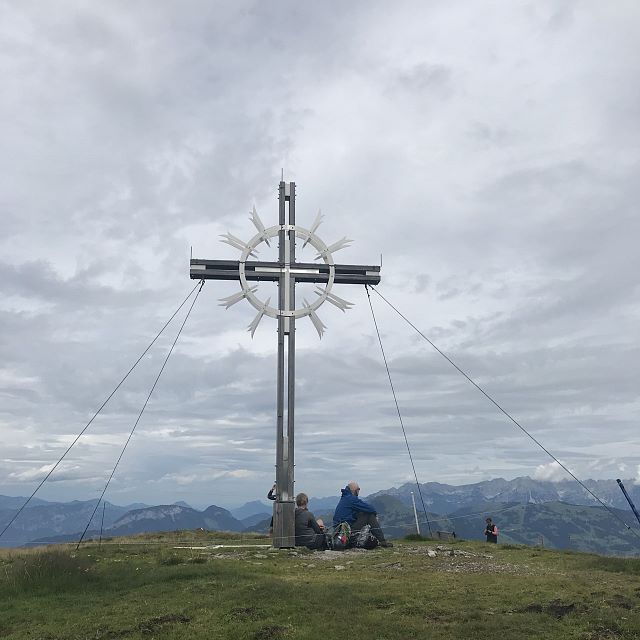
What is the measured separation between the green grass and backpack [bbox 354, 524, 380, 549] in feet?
7.42

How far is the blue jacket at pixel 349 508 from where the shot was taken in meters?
21.6

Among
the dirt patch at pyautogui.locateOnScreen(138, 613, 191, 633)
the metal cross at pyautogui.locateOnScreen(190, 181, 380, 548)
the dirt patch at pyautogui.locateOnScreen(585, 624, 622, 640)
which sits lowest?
the dirt patch at pyautogui.locateOnScreen(585, 624, 622, 640)

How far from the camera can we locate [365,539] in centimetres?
2078

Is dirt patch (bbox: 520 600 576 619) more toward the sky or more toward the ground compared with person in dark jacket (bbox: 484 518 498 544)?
more toward the ground

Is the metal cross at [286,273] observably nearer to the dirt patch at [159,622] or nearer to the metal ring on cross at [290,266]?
the metal ring on cross at [290,266]

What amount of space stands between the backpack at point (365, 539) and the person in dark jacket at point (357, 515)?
409 millimetres

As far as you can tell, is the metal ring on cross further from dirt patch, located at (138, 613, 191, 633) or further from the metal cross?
dirt patch, located at (138, 613, 191, 633)

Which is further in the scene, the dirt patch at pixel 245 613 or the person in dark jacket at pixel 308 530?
the person in dark jacket at pixel 308 530

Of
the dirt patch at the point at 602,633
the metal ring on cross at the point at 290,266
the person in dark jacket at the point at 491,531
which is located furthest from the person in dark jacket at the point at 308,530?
the dirt patch at the point at 602,633

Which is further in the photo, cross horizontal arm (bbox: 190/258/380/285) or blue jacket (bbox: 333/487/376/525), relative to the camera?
cross horizontal arm (bbox: 190/258/380/285)

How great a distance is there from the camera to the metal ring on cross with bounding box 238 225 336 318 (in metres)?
23.5

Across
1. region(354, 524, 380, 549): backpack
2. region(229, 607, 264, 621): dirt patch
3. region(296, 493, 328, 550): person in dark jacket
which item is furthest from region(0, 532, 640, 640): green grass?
region(296, 493, 328, 550): person in dark jacket

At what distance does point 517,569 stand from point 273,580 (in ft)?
21.2

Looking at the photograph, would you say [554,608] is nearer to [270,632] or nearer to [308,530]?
[270,632]
